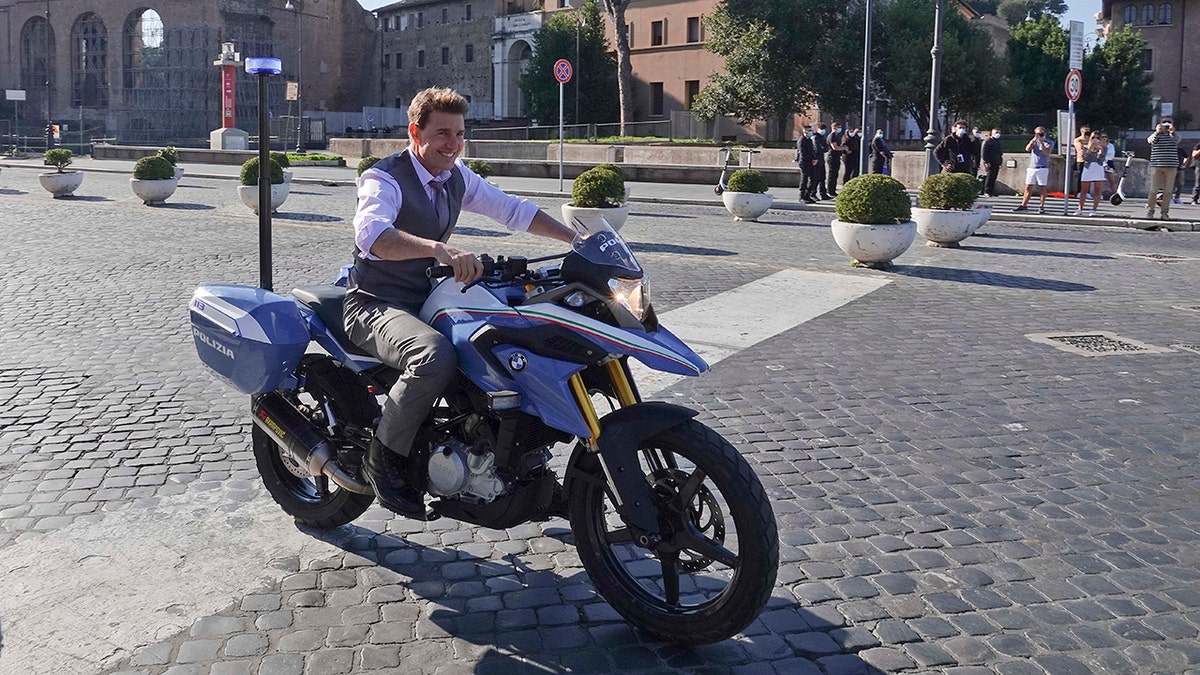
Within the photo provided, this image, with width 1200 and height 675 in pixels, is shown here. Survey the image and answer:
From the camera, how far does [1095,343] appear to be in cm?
862

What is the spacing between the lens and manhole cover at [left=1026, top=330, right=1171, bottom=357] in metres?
8.31

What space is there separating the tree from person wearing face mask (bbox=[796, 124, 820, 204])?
130 ft

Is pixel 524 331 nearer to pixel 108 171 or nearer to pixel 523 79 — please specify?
pixel 108 171

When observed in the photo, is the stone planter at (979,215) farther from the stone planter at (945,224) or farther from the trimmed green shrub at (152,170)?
the trimmed green shrub at (152,170)

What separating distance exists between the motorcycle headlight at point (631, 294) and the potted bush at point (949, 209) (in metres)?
12.5

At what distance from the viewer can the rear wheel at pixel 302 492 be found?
172 inches

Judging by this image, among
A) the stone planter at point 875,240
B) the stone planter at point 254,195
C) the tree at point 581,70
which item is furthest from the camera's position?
the tree at point 581,70

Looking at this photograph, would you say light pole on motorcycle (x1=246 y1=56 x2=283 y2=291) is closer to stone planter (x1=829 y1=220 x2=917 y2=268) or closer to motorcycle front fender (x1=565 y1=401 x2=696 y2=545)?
motorcycle front fender (x1=565 y1=401 x2=696 y2=545)

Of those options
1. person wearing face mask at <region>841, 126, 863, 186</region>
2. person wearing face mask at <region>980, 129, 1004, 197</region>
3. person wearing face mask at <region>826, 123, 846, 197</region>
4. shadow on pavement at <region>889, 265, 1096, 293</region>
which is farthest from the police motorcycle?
person wearing face mask at <region>980, 129, 1004, 197</region>

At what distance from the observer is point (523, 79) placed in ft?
217

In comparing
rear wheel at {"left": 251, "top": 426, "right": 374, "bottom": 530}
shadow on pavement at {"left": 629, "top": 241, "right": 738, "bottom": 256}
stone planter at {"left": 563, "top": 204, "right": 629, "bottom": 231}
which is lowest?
rear wheel at {"left": 251, "top": 426, "right": 374, "bottom": 530}

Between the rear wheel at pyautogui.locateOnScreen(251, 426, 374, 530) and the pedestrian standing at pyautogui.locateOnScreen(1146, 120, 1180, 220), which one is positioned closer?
the rear wheel at pyautogui.locateOnScreen(251, 426, 374, 530)

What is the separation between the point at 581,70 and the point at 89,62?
122 feet

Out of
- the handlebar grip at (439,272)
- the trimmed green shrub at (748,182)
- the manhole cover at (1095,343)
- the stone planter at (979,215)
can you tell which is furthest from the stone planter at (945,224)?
the handlebar grip at (439,272)
